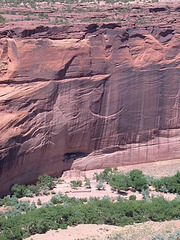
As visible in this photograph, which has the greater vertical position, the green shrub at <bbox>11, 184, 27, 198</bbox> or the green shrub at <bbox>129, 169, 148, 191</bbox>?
the green shrub at <bbox>129, 169, 148, 191</bbox>

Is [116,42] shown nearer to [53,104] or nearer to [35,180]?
[53,104]

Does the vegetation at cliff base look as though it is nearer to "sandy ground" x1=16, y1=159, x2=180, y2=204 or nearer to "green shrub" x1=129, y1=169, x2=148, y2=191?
"green shrub" x1=129, y1=169, x2=148, y2=191

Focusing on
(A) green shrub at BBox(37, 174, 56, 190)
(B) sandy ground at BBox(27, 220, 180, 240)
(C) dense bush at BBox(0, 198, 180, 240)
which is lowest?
(B) sandy ground at BBox(27, 220, 180, 240)

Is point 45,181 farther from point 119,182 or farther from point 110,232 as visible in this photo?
point 110,232

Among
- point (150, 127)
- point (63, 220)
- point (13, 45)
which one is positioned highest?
point (13, 45)


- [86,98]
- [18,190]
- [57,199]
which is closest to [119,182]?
[57,199]

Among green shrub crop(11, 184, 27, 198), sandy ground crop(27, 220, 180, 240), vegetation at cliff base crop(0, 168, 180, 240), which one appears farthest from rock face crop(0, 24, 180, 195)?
sandy ground crop(27, 220, 180, 240)

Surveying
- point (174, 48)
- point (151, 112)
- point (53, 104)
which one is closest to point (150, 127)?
point (151, 112)
